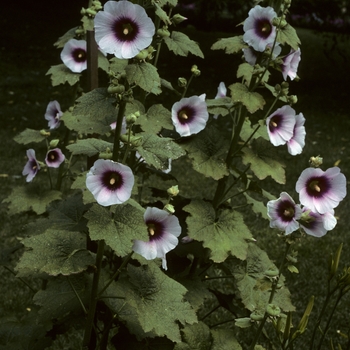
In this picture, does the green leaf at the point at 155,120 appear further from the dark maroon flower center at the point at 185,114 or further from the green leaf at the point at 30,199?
the green leaf at the point at 30,199

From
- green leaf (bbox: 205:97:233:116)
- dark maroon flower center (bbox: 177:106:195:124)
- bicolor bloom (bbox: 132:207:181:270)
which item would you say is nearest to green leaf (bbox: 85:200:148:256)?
bicolor bloom (bbox: 132:207:181:270)

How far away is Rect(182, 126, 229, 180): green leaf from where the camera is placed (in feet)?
6.27

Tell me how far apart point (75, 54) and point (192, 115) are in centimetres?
76

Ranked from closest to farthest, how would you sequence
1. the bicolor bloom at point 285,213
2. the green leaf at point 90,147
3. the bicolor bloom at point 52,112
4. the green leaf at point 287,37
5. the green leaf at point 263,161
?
the bicolor bloom at point 285,213 → the green leaf at point 90,147 → the green leaf at point 287,37 → the green leaf at point 263,161 → the bicolor bloom at point 52,112

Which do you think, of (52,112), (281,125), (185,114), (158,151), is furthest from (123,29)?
(52,112)

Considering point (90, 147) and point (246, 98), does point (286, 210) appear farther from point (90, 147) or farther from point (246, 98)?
point (90, 147)

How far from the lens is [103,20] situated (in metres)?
1.54

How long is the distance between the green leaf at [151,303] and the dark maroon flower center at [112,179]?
300 mm

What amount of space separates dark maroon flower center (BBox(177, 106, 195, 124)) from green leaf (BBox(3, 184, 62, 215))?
75cm

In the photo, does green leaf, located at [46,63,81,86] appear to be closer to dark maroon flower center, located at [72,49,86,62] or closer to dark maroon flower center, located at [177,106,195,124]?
dark maroon flower center, located at [72,49,86,62]

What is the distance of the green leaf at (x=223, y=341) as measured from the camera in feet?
6.02

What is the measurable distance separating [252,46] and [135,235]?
0.78 m

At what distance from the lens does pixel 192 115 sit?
6.34 ft

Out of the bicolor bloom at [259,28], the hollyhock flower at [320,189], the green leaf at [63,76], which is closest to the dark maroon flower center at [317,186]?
the hollyhock flower at [320,189]
